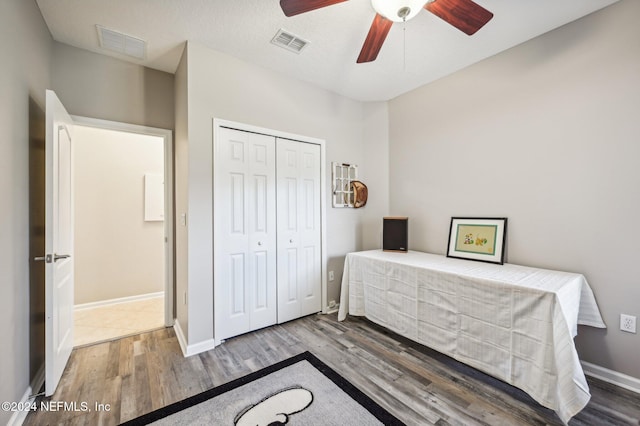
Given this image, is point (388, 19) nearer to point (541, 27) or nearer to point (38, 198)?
point (541, 27)

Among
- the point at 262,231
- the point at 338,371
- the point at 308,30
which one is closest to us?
the point at 338,371

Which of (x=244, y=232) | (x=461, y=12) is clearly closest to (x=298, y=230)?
(x=244, y=232)

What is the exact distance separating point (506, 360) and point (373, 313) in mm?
1169

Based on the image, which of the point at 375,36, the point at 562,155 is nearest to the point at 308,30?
the point at 375,36

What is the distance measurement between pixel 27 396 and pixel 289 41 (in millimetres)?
3139

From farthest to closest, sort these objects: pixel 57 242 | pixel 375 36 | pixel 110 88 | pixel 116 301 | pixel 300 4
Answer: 1. pixel 116 301
2. pixel 110 88
3. pixel 57 242
4. pixel 375 36
5. pixel 300 4

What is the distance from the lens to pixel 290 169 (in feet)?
9.59

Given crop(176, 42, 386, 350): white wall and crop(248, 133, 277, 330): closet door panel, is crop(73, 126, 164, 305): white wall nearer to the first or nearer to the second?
crop(176, 42, 386, 350): white wall

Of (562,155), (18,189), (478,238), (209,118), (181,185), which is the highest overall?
(209,118)

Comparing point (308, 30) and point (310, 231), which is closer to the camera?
point (308, 30)

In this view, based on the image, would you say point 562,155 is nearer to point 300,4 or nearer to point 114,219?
point 300,4

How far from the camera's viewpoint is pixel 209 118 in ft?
7.89

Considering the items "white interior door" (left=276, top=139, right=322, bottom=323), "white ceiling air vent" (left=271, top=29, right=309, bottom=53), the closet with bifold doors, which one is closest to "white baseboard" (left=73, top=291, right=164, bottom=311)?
the closet with bifold doors

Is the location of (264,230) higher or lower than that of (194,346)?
higher
